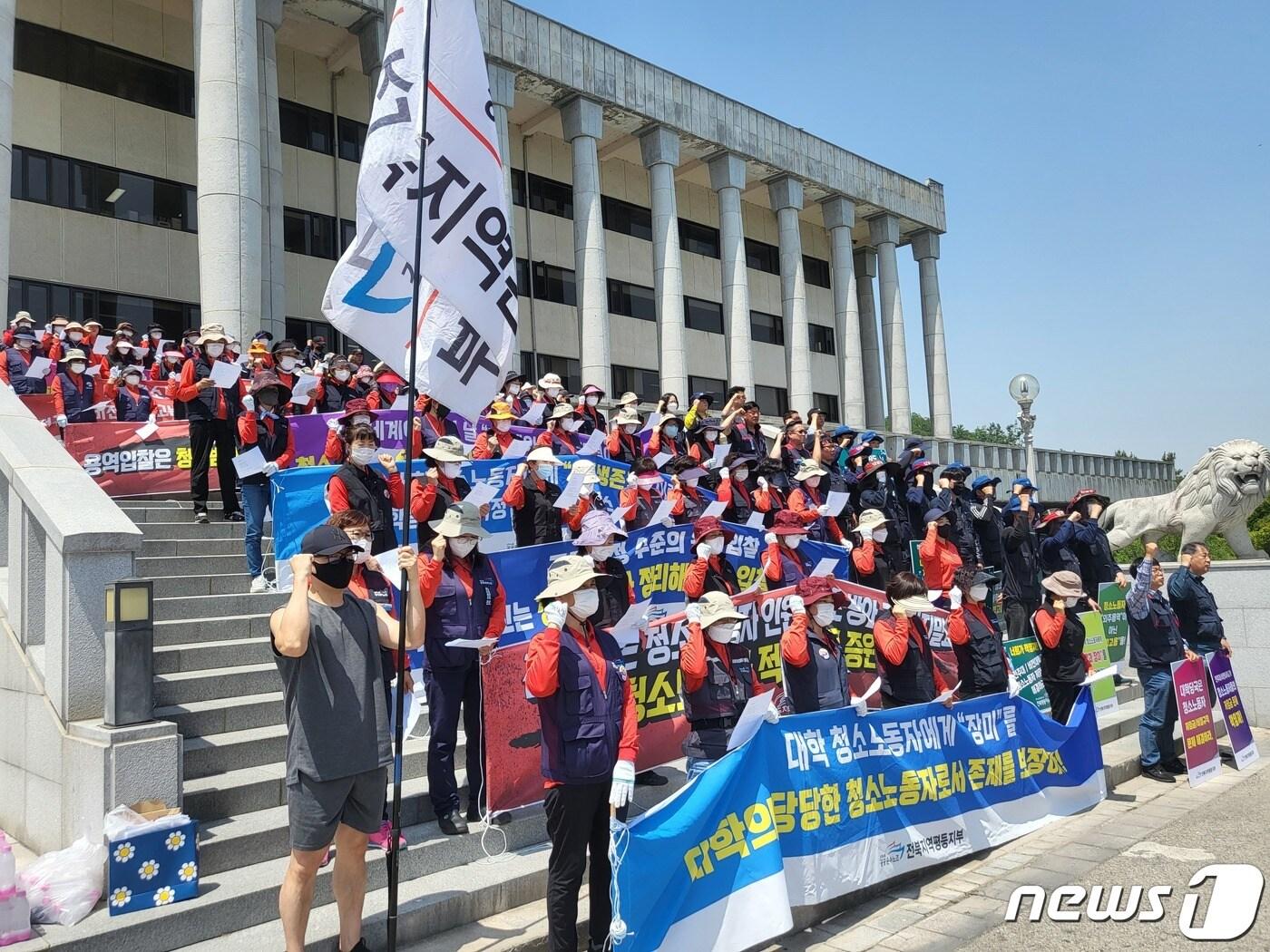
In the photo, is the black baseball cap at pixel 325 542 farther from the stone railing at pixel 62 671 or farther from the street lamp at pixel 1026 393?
the street lamp at pixel 1026 393

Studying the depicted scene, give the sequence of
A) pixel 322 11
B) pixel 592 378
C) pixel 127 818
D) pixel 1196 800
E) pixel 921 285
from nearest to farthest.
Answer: pixel 127 818 → pixel 1196 800 → pixel 322 11 → pixel 592 378 → pixel 921 285

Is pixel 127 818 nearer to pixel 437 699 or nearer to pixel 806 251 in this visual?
pixel 437 699

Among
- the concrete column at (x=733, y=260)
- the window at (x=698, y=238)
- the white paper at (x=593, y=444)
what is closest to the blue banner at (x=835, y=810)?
the white paper at (x=593, y=444)

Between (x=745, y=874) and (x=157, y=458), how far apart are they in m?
8.97

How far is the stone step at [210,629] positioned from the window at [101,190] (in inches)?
769

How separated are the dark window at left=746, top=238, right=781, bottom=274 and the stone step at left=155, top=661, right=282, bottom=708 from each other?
1461 inches

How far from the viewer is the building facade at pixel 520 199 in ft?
72.8

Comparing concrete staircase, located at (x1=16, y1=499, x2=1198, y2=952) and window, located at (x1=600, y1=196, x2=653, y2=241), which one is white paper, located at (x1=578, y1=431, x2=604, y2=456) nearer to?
concrete staircase, located at (x1=16, y1=499, x2=1198, y2=952)

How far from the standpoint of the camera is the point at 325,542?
4.56 metres

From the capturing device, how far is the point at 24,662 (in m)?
5.89

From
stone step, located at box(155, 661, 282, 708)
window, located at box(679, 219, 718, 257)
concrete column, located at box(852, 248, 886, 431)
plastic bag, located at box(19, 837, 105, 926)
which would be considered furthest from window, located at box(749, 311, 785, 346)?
plastic bag, located at box(19, 837, 105, 926)

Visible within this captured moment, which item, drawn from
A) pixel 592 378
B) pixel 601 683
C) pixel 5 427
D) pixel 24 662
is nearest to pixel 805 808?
pixel 601 683

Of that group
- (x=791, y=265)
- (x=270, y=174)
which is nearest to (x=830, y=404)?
(x=791, y=265)

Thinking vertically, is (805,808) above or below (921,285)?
below
